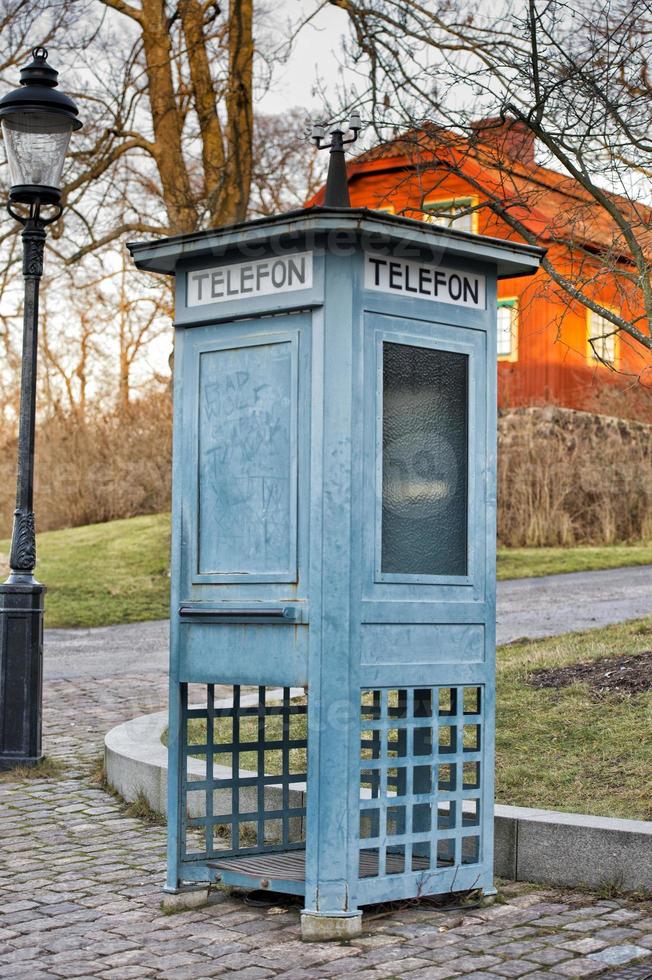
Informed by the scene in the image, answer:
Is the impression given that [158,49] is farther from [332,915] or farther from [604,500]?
[332,915]

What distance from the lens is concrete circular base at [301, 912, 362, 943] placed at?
4.79m

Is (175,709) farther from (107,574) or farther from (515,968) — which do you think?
(107,574)

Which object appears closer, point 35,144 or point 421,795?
point 421,795

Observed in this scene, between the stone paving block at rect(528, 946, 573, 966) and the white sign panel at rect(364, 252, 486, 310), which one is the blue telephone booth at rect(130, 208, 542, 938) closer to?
the white sign panel at rect(364, 252, 486, 310)

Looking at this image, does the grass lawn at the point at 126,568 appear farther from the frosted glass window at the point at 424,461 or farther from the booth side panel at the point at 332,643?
the booth side panel at the point at 332,643

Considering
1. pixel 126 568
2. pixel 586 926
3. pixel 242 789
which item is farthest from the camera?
pixel 126 568

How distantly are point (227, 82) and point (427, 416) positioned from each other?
41.4 feet

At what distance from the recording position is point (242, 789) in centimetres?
653

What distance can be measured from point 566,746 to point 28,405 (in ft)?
13.5

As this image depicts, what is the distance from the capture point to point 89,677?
13.3m

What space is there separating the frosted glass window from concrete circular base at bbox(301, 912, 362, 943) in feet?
4.20

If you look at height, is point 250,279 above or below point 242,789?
above

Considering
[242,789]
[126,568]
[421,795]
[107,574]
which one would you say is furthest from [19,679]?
[126,568]

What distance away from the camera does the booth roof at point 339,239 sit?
491cm
